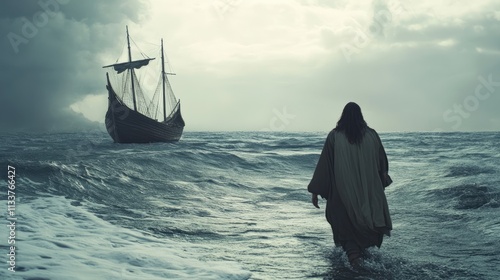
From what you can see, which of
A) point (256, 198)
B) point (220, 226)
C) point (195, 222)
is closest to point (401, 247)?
point (220, 226)

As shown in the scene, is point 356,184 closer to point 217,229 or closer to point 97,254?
point 217,229

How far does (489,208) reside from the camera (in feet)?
26.0

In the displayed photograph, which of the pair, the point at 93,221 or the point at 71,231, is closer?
the point at 71,231

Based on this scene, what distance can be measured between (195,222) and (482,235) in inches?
175

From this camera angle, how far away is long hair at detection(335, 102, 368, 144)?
4.88 metres

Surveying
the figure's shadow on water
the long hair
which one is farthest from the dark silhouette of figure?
the figure's shadow on water

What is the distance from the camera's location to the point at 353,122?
4.88 meters

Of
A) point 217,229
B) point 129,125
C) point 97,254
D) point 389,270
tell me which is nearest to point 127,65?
point 129,125

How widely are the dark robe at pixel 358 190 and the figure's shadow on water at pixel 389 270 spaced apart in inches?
8.5

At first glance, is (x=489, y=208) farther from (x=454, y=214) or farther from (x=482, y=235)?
(x=482, y=235)

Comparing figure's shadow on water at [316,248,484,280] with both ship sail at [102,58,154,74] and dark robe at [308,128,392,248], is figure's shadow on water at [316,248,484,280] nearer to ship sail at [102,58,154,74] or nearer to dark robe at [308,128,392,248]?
dark robe at [308,128,392,248]

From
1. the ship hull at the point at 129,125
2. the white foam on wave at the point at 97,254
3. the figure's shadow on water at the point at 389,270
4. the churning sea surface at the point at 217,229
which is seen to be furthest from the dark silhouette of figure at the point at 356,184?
the ship hull at the point at 129,125

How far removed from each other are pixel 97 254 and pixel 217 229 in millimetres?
2428

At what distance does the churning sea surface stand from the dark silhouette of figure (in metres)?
0.32
